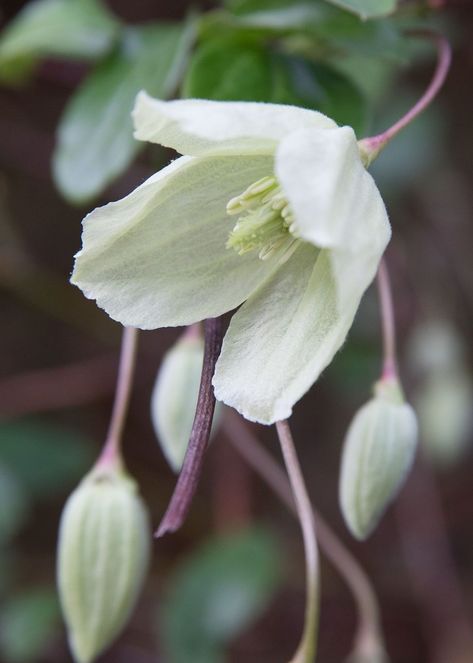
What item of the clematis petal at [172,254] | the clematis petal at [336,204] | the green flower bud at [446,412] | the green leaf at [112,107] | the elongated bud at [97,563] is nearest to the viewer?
the clematis petal at [336,204]

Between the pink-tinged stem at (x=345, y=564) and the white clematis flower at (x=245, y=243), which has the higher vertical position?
the white clematis flower at (x=245, y=243)

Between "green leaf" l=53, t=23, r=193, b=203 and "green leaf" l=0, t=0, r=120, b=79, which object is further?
"green leaf" l=0, t=0, r=120, b=79

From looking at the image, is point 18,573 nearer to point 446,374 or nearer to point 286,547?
point 286,547

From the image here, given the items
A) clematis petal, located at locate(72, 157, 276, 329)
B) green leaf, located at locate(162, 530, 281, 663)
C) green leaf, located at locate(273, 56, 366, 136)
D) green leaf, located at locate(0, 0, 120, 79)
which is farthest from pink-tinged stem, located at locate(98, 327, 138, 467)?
green leaf, located at locate(162, 530, 281, 663)

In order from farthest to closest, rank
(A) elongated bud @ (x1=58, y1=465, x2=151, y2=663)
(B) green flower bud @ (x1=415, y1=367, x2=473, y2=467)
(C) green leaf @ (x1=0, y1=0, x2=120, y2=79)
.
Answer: (B) green flower bud @ (x1=415, y1=367, x2=473, y2=467) → (C) green leaf @ (x1=0, y1=0, x2=120, y2=79) → (A) elongated bud @ (x1=58, y1=465, x2=151, y2=663)

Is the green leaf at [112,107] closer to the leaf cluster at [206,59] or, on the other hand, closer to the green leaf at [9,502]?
the leaf cluster at [206,59]

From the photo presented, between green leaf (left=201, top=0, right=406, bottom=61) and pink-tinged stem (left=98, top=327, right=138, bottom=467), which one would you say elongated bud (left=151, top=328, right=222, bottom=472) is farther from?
green leaf (left=201, top=0, right=406, bottom=61)

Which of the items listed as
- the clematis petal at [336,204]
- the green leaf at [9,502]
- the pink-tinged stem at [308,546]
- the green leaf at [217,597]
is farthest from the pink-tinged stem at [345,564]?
the clematis petal at [336,204]

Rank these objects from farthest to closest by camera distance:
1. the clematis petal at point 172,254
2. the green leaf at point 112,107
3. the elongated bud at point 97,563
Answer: the green leaf at point 112,107 < the elongated bud at point 97,563 < the clematis petal at point 172,254

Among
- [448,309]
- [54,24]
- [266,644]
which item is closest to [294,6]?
[54,24]
